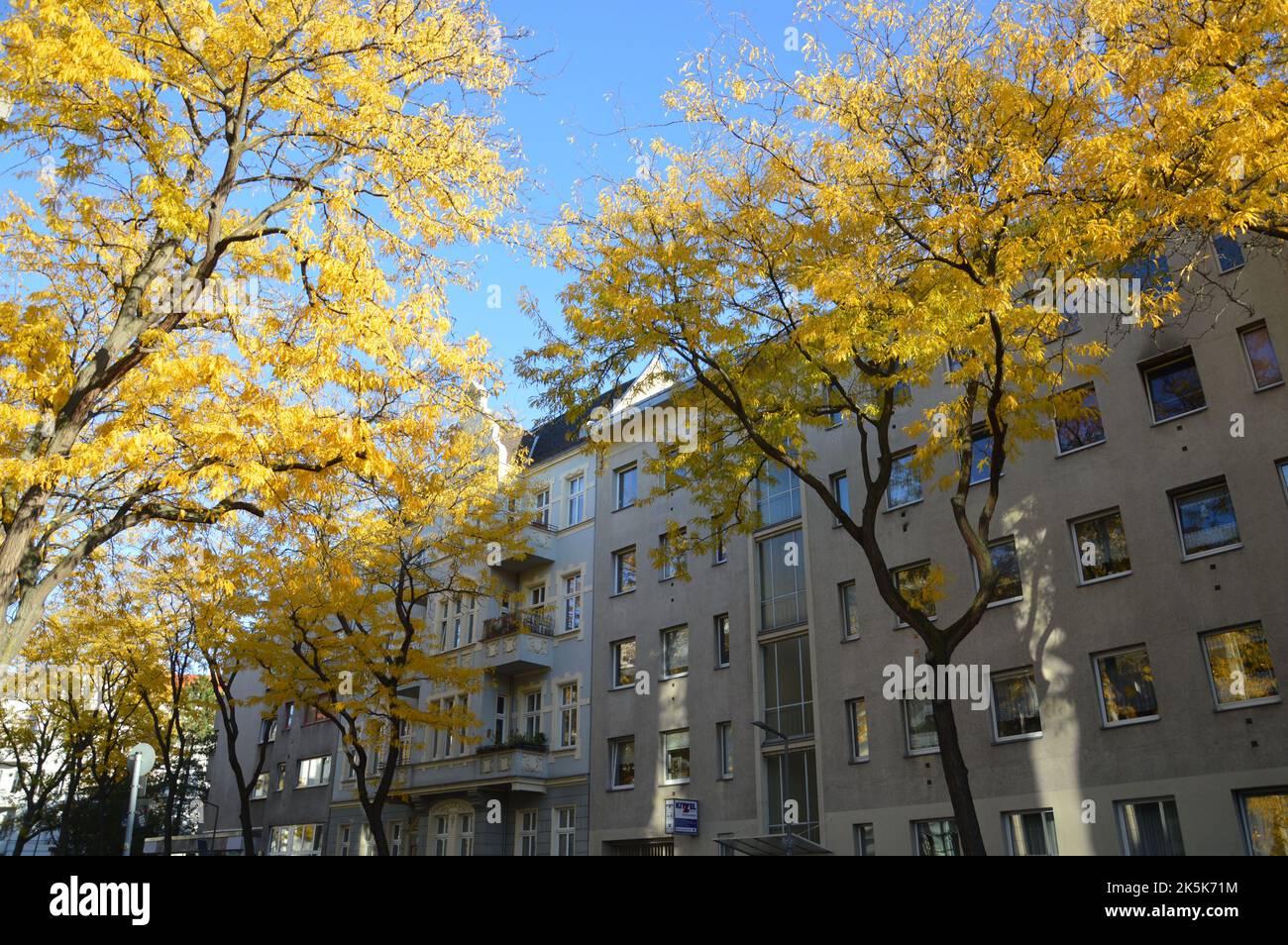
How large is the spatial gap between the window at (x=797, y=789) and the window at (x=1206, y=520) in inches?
397

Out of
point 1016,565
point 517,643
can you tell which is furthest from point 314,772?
point 1016,565

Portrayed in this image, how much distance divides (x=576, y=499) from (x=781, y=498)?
382 inches

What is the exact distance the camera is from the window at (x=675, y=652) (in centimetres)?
2817

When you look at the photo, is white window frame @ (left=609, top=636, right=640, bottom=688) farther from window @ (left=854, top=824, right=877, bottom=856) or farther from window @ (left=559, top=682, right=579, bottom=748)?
window @ (left=854, top=824, right=877, bottom=856)

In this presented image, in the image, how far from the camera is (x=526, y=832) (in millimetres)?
30672

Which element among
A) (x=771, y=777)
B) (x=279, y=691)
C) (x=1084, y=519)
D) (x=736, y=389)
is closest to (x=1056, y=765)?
(x=1084, y=519)

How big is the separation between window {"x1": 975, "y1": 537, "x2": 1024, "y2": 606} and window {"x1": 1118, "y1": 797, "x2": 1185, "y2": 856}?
4.63 meters

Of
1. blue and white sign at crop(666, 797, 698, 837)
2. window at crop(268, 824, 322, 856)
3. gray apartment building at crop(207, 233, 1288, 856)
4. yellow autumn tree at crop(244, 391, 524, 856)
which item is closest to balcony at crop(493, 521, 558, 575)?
gray apartment building at crop(207, 233, 1288, 856)

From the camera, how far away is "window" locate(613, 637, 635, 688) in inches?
1166

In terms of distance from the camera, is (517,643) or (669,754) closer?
(669,754)

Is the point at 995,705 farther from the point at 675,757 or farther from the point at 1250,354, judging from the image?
the point at 675,757
